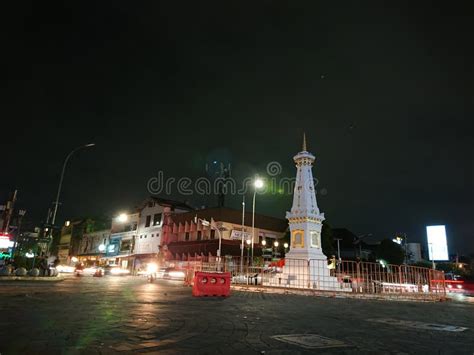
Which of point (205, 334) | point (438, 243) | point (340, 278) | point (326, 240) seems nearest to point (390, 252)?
point (438, 243)

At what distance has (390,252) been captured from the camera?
64.6m

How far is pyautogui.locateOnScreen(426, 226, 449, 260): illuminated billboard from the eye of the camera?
148 ft

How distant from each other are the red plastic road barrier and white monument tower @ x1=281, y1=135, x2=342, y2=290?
860 centimetres

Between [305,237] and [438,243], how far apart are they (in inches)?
1193

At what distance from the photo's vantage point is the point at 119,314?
7.28 m

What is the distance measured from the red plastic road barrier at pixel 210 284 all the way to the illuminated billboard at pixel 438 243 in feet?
134

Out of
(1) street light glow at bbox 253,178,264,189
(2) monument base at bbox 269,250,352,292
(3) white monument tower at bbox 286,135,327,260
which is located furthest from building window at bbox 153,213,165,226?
(2) monument base at bbox 269,250,352,292

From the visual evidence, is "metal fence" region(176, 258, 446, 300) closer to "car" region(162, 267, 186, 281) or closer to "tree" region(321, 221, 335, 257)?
"car" region(162, 267, 186, 281)

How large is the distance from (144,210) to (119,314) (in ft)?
189

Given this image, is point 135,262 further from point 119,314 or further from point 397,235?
point 119,314

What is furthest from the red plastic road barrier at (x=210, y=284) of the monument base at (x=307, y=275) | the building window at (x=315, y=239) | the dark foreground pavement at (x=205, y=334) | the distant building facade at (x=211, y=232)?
the distant building facade at (x=211, y=232)

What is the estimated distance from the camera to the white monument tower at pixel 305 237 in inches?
885

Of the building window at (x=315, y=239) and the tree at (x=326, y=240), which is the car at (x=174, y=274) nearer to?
the building window at (x=315, y=239)

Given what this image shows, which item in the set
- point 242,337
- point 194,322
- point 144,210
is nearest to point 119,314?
point 194,322
